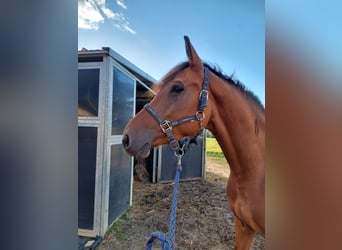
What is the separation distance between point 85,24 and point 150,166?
2.08 ft

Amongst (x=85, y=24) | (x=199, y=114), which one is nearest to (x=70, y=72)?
(x=85, y=24)

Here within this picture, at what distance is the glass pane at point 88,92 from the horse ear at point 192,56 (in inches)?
14.2

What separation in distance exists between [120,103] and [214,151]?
0.46 m

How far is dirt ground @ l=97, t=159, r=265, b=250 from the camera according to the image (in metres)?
0.75

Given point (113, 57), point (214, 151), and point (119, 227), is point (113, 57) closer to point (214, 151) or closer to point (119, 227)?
point (214, 151)

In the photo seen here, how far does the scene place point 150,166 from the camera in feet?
3.02

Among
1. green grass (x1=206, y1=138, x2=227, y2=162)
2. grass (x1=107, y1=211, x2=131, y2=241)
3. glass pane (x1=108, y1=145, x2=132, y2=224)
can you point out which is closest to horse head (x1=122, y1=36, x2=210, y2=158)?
green grass (x1=206, y1=138, x2=227, y2=162)

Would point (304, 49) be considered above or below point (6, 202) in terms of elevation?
above

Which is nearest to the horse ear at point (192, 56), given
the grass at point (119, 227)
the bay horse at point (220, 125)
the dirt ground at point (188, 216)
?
the bay horse at point (220, 125)

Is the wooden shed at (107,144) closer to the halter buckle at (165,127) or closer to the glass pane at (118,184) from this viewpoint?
the glass pane at (118,184)

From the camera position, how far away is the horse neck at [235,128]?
2.47 feet

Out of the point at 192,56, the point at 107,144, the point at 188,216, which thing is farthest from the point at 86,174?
the point at 192,56

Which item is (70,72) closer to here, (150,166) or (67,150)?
(67,150)

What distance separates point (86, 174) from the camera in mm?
739
